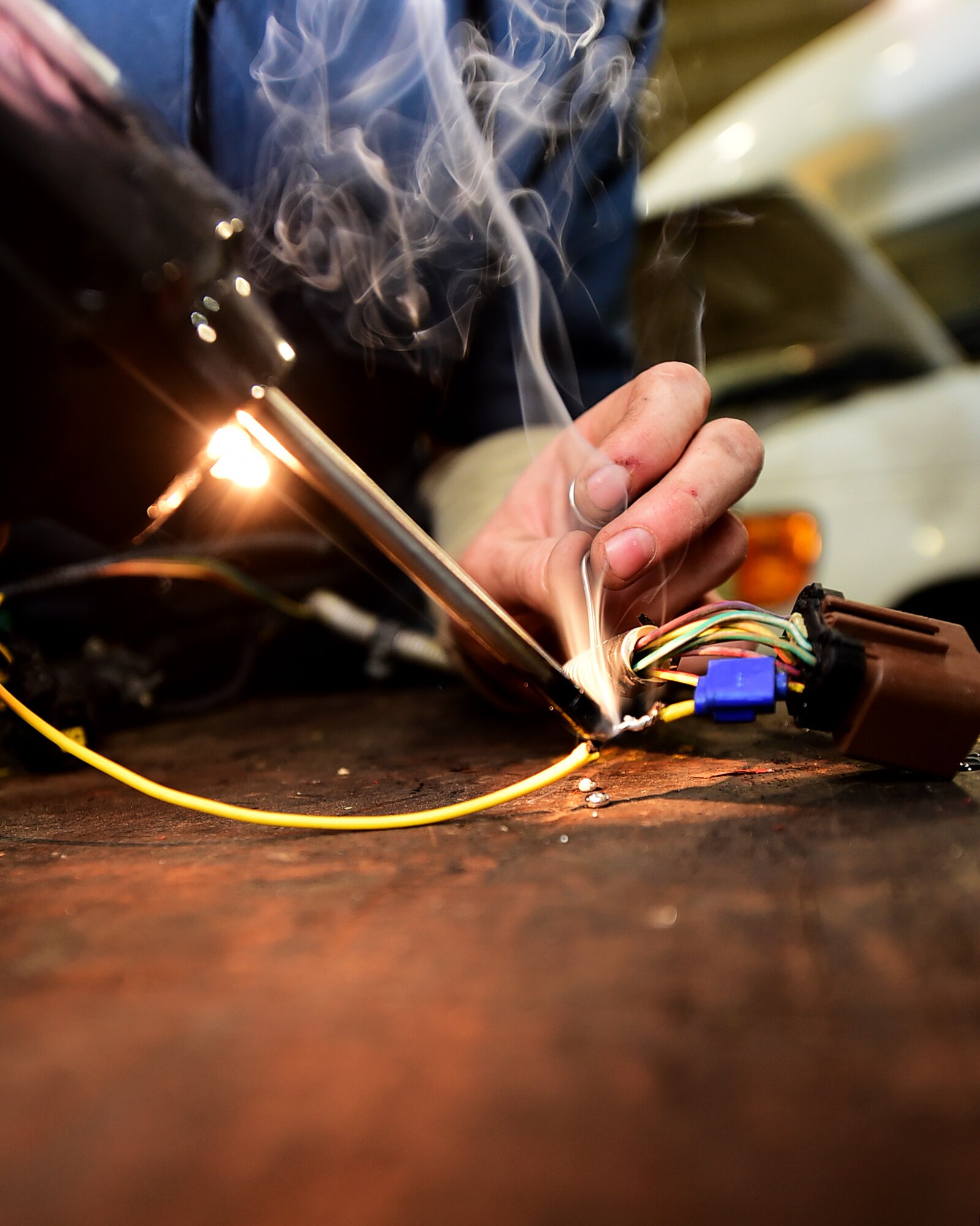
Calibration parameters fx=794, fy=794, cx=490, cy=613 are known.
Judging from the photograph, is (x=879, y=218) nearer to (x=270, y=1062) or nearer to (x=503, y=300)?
(x=503, y=300)

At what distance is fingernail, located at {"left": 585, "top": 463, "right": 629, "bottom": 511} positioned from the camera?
0.76 metres

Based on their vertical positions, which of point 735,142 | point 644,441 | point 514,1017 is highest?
point 735,142

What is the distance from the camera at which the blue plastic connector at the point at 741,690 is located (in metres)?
0.62

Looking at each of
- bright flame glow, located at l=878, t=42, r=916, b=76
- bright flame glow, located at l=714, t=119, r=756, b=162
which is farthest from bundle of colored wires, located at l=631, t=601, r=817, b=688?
bright flame glow, located at l=878, t=42, r=916, b=76

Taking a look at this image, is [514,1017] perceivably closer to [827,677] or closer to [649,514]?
[827,677]

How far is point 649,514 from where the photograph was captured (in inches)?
29.0

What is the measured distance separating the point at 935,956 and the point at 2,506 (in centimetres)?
70

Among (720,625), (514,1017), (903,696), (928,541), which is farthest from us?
(928,541)

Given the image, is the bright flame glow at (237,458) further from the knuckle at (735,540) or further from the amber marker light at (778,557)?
the amber marker light at (778,557)

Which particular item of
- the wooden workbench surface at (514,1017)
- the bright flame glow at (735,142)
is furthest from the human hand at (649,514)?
the bright flame glow at (735,142)

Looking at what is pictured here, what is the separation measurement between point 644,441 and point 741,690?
276mm

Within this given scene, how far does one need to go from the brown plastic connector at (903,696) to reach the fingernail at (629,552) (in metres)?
0.16

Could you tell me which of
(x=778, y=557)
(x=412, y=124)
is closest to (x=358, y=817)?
(x=412, y=124)

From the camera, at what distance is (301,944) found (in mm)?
426
